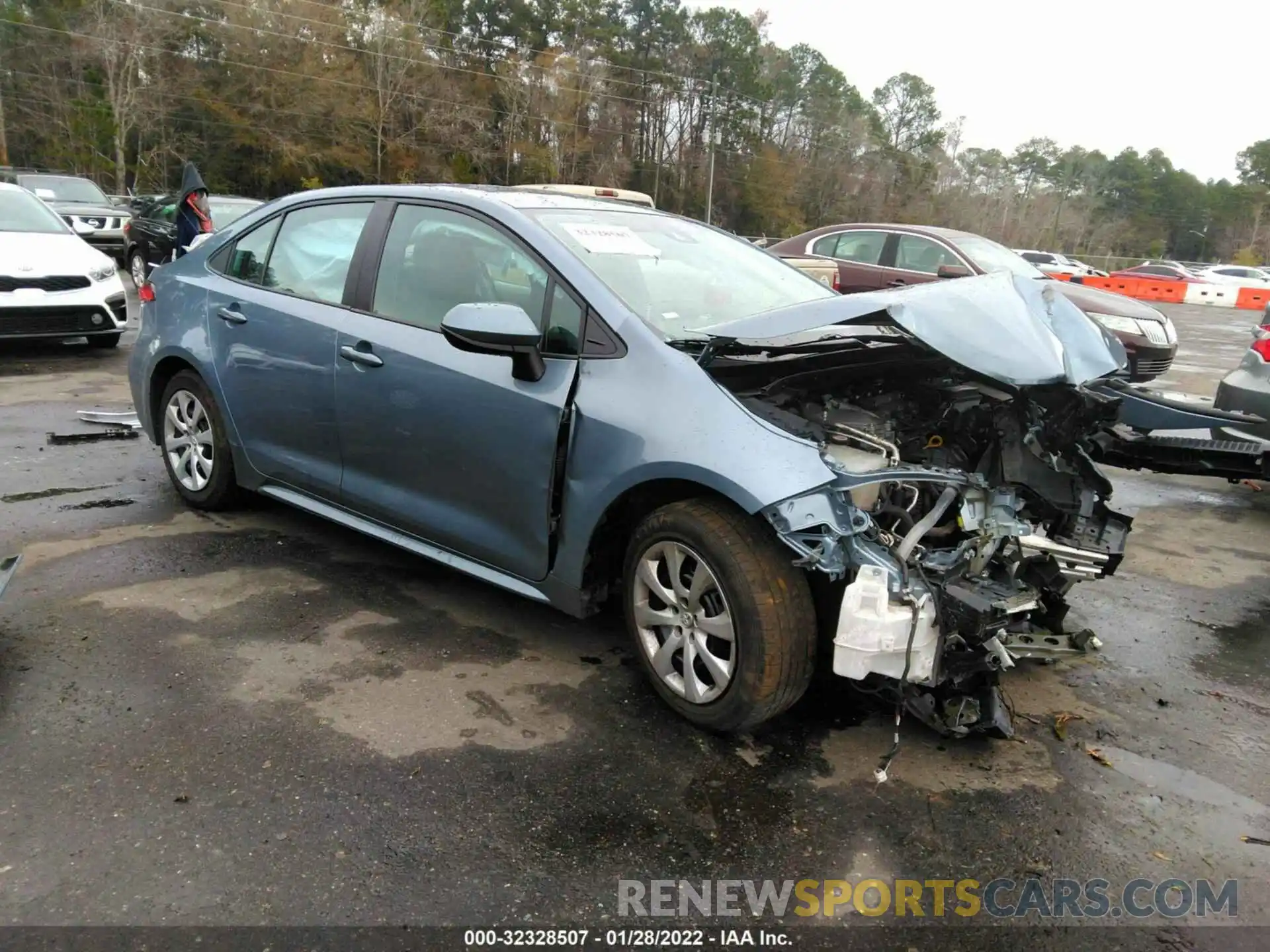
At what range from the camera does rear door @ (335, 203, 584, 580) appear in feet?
10.3

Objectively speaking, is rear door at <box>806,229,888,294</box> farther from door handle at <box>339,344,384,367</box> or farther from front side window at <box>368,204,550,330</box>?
door handle at <box>339,344,384,367</box>

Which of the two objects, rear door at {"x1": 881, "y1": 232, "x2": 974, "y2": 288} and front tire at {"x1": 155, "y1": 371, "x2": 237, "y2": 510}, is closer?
front tire at {"x1": 155, "y1": 371, "x2": 237, "y2": 510}

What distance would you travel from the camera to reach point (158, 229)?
1348cm

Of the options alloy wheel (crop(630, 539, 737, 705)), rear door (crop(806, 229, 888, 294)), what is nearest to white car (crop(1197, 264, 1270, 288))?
rear door (crop(806, 229, 888, 294))

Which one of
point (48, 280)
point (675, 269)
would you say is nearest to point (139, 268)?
point (48, 280)

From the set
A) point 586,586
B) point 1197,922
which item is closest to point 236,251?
point 586,586

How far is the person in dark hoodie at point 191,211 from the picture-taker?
34.2ft

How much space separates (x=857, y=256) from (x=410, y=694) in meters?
8.68

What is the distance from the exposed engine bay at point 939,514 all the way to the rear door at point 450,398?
72cm

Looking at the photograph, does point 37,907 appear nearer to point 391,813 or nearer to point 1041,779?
point 391,813

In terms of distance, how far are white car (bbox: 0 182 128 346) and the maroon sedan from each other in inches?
283

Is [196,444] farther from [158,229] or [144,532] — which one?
[158,229]

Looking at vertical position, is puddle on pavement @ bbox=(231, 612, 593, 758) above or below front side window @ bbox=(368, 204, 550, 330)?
below

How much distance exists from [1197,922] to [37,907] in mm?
2823
